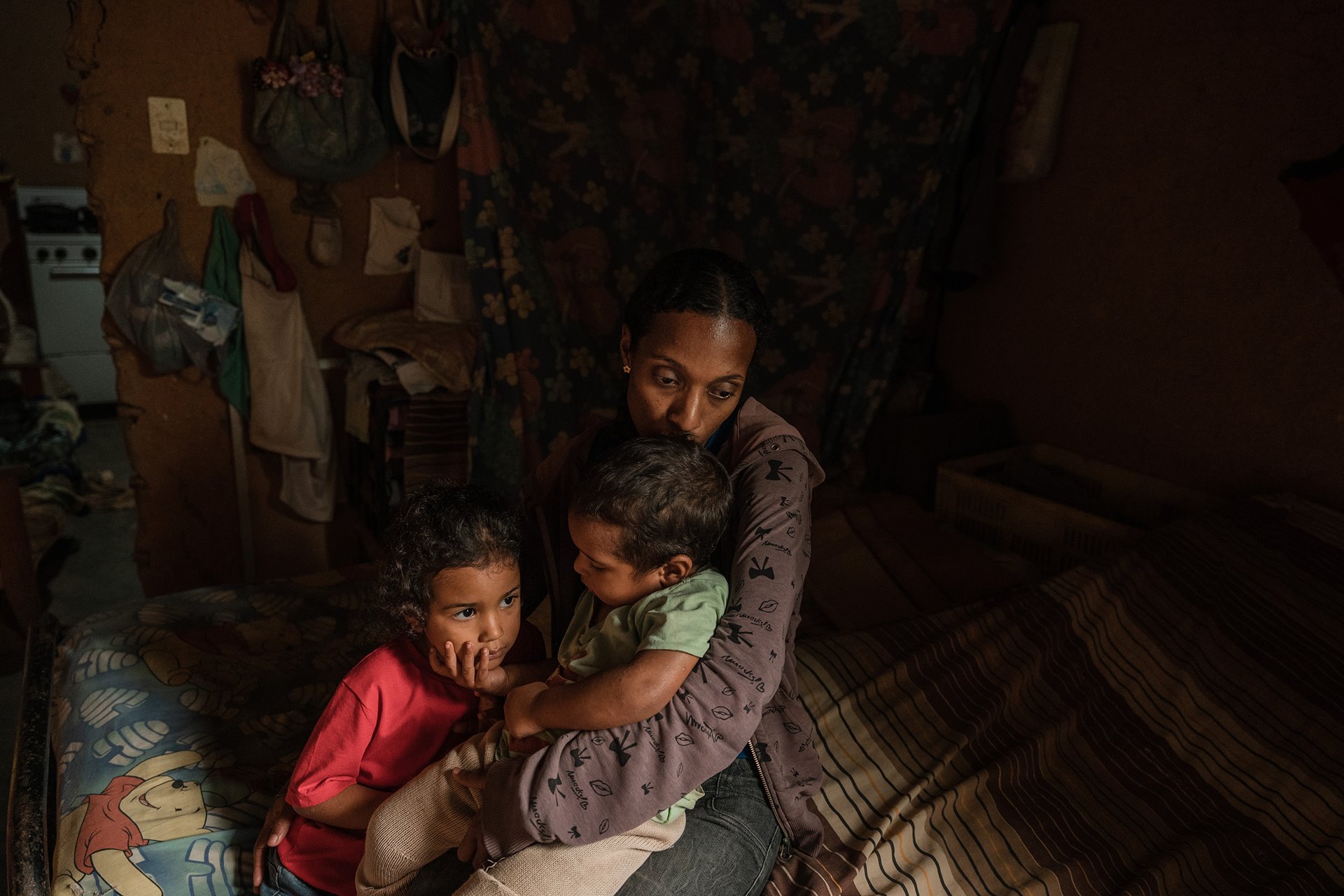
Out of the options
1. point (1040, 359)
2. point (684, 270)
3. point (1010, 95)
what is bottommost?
point (1040, 359)

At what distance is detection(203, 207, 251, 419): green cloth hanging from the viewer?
9.09ft

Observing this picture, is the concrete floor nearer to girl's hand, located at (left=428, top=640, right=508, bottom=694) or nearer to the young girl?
the young girl

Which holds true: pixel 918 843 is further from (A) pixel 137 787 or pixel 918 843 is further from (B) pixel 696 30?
(B) pixel 696 30

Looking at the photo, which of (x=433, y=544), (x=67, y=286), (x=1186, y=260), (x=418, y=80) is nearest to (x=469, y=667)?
(x=433, y=544)

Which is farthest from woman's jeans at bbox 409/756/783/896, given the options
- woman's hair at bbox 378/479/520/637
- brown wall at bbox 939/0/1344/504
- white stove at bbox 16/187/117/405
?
white stove at bbox 16/187/117/405

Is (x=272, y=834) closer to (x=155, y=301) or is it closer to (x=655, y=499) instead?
(x=655, y=499)

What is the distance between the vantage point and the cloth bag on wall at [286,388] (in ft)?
9.36

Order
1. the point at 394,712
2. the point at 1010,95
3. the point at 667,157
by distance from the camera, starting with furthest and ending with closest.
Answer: the point at 667,157 < the point at 1010,95 < the point at 394,712

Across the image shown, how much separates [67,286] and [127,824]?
568cm

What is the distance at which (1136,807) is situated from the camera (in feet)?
5.19

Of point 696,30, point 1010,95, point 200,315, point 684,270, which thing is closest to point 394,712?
point 684,270

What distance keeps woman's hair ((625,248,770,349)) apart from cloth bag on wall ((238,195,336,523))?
2050mm

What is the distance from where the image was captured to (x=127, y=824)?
142 centimetres

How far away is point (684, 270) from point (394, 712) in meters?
0.81
